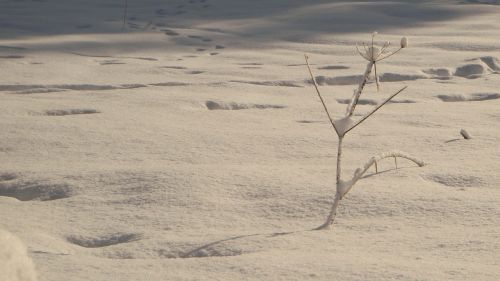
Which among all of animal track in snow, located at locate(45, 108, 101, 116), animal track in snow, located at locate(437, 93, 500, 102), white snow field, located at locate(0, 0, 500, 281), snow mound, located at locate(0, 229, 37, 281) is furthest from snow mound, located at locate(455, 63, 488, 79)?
snow mound, located at locate(0, 229, 37, 281)

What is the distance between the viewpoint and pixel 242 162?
6.72ft

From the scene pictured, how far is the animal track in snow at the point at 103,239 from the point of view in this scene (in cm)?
153

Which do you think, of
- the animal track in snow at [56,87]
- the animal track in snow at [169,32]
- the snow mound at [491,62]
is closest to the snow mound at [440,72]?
the snow mound at [491,62]

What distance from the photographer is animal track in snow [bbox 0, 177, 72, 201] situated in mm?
1829

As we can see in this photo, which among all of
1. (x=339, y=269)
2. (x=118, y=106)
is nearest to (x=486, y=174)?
(x=339, y=269)

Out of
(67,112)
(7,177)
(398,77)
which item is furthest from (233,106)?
(7,177)

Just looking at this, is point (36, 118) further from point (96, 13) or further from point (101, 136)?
point (96, 13)

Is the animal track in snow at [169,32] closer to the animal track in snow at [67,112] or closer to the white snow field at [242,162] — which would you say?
the white snow field at [242,162]

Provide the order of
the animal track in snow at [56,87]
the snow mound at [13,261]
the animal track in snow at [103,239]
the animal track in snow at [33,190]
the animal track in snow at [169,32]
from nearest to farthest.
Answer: the snow mound at [13,261]
the animal track in snow at [103,239]
the animal track in snow at [33,190]
the animal track in snow at [56,87]
the animal track in snow at [169,32]

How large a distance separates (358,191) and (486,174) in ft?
1.00

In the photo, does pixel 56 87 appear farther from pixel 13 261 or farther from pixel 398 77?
pixel 13 261

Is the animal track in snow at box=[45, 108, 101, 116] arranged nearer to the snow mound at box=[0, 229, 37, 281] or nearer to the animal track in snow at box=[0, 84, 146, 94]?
the animal track in snow at box=[0, 84, 146, 94]

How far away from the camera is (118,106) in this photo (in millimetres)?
2740

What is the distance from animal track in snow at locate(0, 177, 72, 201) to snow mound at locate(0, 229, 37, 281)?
0.77 meters
